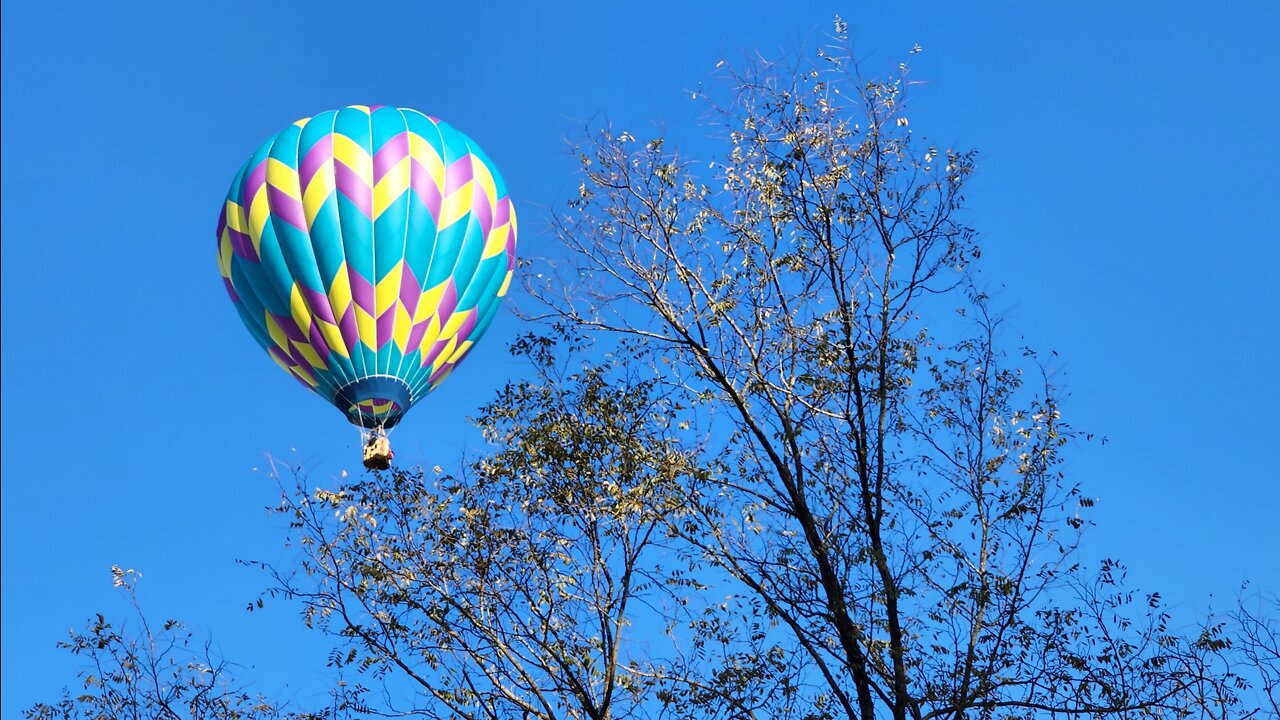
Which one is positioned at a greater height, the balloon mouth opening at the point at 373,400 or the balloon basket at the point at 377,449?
the balloon mouth opening at the point at 373,400

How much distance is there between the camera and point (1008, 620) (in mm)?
15016

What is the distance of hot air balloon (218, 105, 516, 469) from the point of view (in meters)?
25.8

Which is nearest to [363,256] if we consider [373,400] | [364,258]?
[364,258]

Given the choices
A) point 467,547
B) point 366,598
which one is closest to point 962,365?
point 467,547

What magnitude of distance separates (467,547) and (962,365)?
5.21 metres

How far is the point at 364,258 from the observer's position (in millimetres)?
25734

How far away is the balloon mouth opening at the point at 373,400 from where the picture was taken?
25.9 m

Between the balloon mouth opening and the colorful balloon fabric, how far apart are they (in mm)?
15

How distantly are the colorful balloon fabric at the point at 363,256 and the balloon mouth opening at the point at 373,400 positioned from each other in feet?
0.05

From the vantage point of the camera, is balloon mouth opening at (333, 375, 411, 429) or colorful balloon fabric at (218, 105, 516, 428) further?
balloon mouth opening at (333, 375, 411, 429)

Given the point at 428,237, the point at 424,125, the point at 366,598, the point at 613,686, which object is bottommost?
the point at 613,686

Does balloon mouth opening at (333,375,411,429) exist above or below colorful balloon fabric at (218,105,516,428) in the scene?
below

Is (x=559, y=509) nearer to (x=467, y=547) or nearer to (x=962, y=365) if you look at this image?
(x=467, y=547)

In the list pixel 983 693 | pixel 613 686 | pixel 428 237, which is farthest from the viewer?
pixel 428 237
